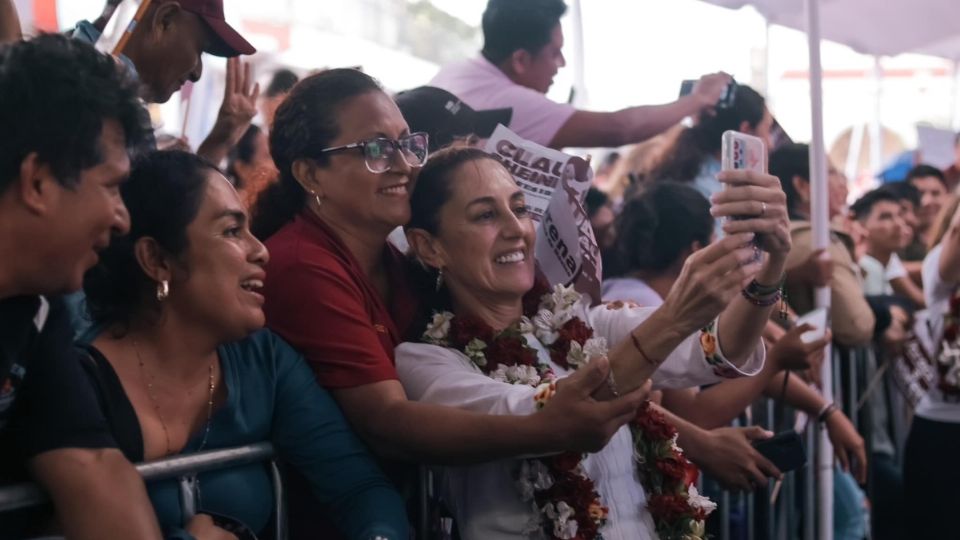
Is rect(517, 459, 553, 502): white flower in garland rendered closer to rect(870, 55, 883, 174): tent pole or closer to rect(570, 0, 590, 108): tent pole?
rect(570, 0, 590, 108): tent pole

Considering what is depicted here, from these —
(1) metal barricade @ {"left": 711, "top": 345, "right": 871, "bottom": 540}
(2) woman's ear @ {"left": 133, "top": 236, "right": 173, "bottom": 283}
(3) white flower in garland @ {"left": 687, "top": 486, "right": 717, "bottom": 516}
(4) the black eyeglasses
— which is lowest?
(1) metal barricade @ {"left": 711, "top": 345, "right": 871, "bottom": 540}

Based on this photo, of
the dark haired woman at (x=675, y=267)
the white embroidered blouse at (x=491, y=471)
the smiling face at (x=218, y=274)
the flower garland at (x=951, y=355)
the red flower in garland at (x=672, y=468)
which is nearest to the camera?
the smiling face at (x=218, y=274)

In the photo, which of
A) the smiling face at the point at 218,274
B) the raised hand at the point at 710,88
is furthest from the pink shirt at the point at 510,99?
the smiling face at the point at 218,274

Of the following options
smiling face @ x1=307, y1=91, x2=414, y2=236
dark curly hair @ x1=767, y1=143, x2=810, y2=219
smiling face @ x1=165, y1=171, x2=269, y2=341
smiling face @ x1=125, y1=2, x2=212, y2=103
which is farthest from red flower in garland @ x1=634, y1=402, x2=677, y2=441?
dark curly hair @ x1=767, y1=143, x2=810, y2=219

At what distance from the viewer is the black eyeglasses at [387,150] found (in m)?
2.97

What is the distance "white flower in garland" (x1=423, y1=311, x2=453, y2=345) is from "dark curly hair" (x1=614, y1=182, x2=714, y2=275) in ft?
5.36

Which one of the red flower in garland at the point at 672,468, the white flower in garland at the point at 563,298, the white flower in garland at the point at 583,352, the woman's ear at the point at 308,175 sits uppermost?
the woman's ear at the point at 308,175

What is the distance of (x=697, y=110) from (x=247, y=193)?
6.52ft

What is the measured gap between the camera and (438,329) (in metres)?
2.95

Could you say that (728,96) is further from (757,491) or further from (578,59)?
(757,491)

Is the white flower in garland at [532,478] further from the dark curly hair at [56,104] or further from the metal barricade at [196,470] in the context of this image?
the dark curly hair at [56,104]

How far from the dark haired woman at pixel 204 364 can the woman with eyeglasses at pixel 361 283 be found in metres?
Result: 0.09

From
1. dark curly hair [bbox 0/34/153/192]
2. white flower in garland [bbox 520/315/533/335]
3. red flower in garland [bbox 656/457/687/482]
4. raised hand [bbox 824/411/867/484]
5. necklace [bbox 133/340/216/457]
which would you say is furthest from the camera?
raised hand [bbox 824/411/867/484]

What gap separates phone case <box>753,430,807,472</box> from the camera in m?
3.45
